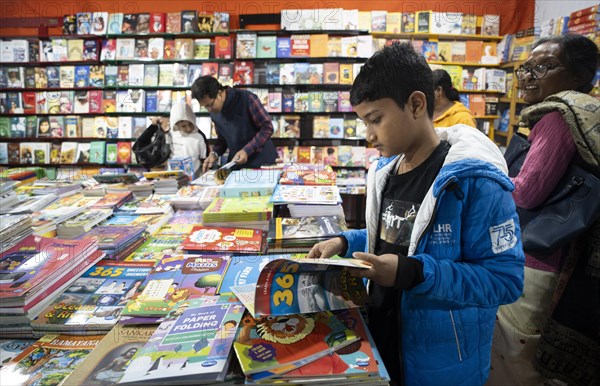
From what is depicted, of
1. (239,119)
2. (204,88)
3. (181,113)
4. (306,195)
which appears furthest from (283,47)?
(306,195)

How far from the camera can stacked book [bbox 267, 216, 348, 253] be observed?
4.58 feet

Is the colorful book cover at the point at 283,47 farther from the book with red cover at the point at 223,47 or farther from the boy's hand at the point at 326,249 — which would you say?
the boy's hand at the point at 326,249

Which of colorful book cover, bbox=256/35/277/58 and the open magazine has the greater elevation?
colorful book cover, bbox=256/35/277/58

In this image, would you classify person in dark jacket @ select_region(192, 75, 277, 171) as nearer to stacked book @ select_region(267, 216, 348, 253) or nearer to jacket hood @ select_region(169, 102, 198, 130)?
jacket hood @ select_region(169, 102, 198, 130)

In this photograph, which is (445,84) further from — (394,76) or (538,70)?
(394,76)

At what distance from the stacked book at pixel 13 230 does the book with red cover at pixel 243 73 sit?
4.04 metres

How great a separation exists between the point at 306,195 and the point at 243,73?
12.4ft

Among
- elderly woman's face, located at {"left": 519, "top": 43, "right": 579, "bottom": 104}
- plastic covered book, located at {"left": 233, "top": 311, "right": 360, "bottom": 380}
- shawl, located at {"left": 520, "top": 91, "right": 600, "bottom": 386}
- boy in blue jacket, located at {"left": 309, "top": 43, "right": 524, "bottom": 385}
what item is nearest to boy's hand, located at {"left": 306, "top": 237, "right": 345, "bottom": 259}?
boy in blue jacket, located at {"left": 309, "top": 43, "right": 524, "bottom": 385}

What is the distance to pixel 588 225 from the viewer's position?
1.44 m

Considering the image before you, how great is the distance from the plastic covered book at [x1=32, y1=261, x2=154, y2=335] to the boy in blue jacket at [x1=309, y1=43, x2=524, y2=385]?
2.04ft

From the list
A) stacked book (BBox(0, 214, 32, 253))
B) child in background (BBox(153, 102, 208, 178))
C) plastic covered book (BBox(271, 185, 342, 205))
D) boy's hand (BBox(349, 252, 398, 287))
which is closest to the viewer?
boy's hand (BBox(349, 252, 398, 287))

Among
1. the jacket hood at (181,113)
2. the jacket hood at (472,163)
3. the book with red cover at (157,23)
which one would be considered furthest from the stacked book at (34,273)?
the book with red cover at (157,23)

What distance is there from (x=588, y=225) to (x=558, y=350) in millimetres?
551

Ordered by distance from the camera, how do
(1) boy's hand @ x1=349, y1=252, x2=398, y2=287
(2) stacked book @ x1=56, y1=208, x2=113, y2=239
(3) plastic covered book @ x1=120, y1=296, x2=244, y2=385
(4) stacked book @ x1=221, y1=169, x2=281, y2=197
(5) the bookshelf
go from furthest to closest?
(5) the bookshelf < (4) stacked book @ x1=221, y1=169, x2=281, y2=197 < (2) stacked book @ x1=56, y1=208, x2=113, y2=239 < (1) boy's hand @ x1=349, y1=252, x2=398, y2=287 < (3) plastic covered book @ x1=120, y1=296, x2=244, y2=385
